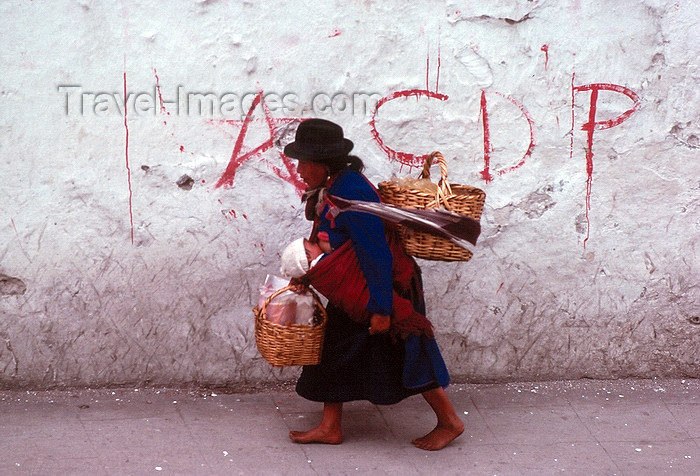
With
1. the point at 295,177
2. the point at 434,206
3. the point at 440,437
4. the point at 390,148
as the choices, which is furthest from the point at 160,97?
the point at 440,437

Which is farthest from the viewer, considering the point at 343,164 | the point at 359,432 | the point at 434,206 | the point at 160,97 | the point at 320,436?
the point at 160,97

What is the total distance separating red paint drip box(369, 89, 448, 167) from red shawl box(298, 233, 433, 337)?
2.53 ft

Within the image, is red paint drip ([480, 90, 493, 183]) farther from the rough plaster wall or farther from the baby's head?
the baby's head

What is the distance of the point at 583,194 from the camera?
4.37 metres

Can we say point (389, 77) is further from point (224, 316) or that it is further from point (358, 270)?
point (224, 316)

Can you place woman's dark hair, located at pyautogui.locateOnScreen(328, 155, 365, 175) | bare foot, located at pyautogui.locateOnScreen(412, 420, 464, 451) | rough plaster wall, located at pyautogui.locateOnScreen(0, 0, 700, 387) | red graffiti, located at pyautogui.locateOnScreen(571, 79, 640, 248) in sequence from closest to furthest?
woman's dark hair, located at pyautogui.locateOnScreen(328, 155, 365, 175) → bare foot, located at pyautogui.locateOnScreen(412, 420, 464, 451) → rough plaster wall, located at pyautogui.locateOnScreen(0, 0, 700, 387) → red graffiti, located at pyautogui.locateOnScreen(571, 79, 640, 248)

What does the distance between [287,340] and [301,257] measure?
0.34 meters

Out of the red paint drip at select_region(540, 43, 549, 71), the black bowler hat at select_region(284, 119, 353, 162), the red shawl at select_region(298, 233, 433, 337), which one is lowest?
the red shawl at select_region(298, 233, 433, 337)

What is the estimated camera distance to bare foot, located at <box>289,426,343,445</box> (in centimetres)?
377

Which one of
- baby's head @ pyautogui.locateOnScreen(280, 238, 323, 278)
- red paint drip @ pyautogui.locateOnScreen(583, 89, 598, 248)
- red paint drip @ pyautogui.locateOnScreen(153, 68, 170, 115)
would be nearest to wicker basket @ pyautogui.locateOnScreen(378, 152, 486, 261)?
baby's head @ pyautogui.locateOnScreen(280, 238, 323, 278)

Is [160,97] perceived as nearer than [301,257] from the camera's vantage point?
No

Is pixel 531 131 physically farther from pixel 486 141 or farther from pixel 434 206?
pixel 434 206

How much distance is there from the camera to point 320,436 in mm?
3768

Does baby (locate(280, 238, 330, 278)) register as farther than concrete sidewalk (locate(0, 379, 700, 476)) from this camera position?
No
